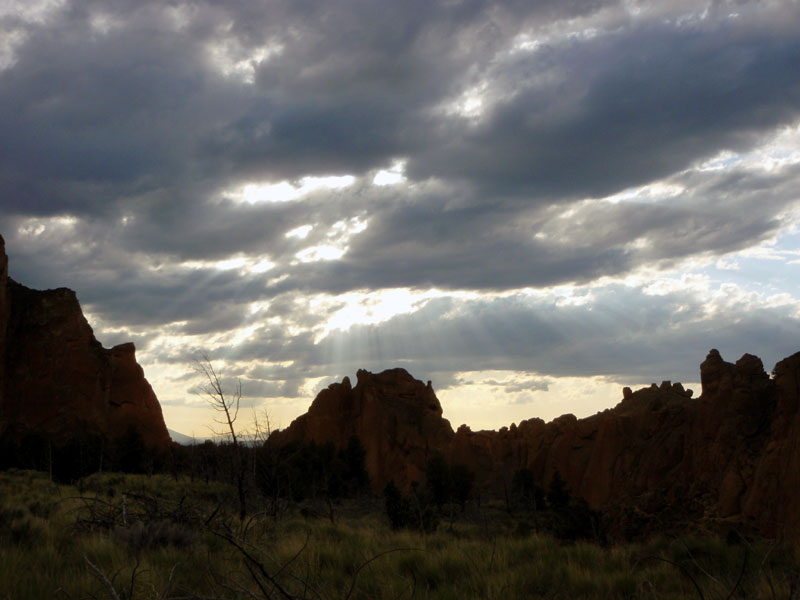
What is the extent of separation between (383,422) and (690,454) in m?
60.9

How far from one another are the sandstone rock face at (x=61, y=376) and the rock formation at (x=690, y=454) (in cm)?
3477

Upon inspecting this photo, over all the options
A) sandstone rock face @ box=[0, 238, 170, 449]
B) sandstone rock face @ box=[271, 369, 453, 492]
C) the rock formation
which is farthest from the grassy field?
sandstone rock face @ box=[271, 369, 453, 492]

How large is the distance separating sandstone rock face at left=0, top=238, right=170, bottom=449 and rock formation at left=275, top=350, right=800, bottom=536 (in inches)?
1369

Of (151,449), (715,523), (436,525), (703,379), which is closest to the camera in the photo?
(436,525)

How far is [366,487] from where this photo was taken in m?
74.6

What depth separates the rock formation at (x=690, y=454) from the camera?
25.7 metres

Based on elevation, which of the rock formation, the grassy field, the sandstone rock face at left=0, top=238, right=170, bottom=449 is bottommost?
the rock formation

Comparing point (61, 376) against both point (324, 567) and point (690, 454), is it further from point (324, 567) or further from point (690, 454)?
point (324, 567)

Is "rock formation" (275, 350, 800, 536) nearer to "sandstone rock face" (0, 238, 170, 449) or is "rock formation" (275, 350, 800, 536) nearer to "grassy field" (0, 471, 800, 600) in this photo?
"grassy field" (0, 471, 800, 600)

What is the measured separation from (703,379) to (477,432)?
213 feet

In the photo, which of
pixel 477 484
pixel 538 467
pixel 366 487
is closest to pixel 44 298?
pixel 366 487

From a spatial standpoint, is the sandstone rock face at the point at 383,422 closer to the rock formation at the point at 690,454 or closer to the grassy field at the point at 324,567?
the rock formation at the point at 690,454

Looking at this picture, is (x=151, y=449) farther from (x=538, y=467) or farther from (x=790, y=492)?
(x=790, y=492)

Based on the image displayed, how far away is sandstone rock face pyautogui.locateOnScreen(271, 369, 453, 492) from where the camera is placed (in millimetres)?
89250
